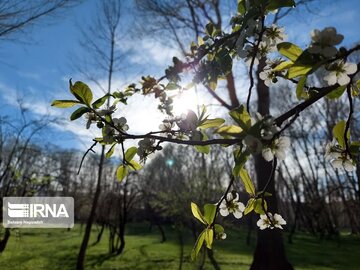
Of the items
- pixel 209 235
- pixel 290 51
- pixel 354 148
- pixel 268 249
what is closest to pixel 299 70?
pixel 290 51

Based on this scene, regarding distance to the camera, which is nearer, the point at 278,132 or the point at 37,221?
the point at 278,132

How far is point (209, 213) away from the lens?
621mm

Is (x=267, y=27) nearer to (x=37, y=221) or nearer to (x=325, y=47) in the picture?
(x=325, y=47)

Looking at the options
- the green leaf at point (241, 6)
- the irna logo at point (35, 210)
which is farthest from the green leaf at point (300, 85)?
the irna logo at point (35, 210)

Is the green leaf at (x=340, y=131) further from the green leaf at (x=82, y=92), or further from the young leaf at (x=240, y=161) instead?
the green leaf at (x=82, y=92)

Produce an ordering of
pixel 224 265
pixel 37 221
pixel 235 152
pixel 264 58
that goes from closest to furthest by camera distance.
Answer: pixel 235 152 → pixel 264 58 → pixel 224 265 → pixel 37 221

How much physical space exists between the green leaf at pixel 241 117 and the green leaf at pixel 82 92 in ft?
0.90

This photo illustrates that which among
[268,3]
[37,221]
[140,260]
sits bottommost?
[140,260]

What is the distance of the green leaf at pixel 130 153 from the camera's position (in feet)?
2.21

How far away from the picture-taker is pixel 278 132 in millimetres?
451

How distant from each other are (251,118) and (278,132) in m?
0.04

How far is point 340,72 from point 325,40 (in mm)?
97

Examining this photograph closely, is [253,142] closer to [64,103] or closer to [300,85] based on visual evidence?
[300,85]

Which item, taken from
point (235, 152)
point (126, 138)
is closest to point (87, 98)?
point (126, 138)
